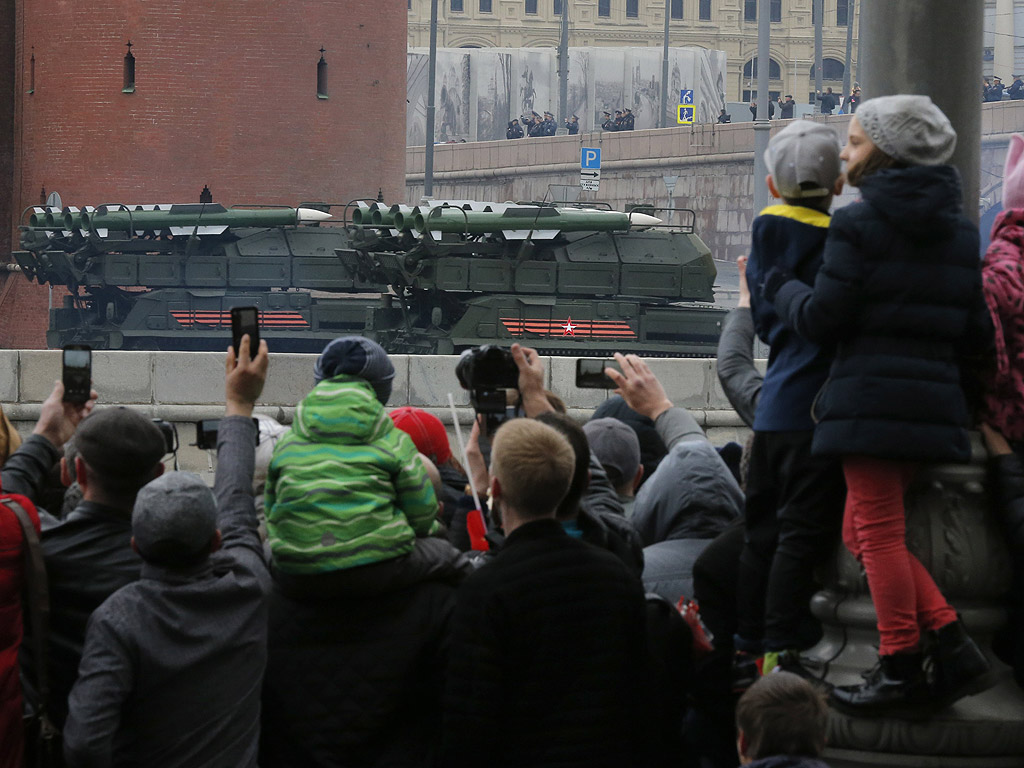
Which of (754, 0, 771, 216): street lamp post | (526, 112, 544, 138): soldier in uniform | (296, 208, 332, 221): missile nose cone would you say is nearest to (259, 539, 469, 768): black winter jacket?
(754, 0, 771, 216): street lamp post

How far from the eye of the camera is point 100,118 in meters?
30.2

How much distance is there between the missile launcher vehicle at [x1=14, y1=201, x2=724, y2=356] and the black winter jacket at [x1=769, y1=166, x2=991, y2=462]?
18.0 meters

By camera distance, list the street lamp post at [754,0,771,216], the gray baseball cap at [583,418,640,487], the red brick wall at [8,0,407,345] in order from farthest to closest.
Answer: the red brick wall at [8,0,407,345] → the street lamp post at [754,0,771,216] → the gray baseball cap at [583,418,640,487]

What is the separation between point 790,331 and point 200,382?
1158 centimetres

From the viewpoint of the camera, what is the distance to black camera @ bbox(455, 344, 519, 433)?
14.2 feet

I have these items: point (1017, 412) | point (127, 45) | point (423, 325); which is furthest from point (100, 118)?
point (1017, 412)

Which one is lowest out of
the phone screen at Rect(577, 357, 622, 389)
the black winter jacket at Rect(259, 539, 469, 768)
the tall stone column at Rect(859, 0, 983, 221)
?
the black winter jacket at Rect(259, 539, 469, 768)

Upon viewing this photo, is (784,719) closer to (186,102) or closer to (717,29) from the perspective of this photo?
(186,102)

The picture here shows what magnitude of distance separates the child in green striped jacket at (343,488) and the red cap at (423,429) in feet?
4.07

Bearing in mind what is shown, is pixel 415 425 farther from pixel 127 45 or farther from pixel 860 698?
pixel 127 45

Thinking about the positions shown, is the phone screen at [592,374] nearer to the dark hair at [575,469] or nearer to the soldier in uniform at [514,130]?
the dark hair at [575,469]

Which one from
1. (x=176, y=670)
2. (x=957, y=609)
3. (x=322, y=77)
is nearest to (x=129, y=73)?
(x=322, y=77)

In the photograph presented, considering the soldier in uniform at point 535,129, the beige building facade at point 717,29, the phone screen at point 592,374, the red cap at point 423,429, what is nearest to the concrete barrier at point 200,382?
the red cap at point 423,429

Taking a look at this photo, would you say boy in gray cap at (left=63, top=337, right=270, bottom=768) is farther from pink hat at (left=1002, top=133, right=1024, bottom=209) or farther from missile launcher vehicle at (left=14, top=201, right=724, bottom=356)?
missile launcher vehicle at (left=14, top=201, right=724, bottom=356)
